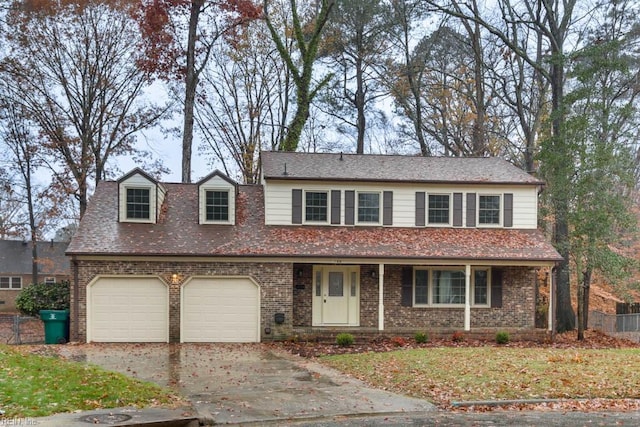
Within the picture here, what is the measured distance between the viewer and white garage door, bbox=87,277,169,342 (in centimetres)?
1870

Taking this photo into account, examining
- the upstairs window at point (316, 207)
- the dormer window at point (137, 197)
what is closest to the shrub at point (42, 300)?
the dormer window at point (137, 197)

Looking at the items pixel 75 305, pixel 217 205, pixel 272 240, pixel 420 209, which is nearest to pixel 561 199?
pixel 420 209

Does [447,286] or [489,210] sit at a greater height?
[489,210]

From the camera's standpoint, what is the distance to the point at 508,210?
21531 millimetres

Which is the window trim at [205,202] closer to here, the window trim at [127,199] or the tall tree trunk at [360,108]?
the window trim at [127,199]

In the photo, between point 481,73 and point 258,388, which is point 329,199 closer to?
point 258,388

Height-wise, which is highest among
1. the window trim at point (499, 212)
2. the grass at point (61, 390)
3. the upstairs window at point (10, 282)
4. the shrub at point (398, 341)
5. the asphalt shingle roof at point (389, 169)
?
the asphalt shingle roof at point (389, 169)

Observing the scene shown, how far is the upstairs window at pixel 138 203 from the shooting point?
20.4 metres

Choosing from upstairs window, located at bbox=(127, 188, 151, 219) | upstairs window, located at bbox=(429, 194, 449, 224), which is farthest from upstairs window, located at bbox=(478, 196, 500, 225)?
upstairs window, located at bbox=(127, 188, 151, 219)

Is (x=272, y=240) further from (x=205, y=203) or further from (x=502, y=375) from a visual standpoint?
(x=502, y=375)

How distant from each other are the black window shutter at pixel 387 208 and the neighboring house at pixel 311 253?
0.11 feet

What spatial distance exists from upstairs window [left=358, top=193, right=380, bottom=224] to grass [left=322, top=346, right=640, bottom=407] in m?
6.34

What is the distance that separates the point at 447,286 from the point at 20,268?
32.4 metres

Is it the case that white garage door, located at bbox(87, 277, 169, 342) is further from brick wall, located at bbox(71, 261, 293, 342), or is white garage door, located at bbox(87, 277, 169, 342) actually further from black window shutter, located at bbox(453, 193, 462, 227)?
black window shutter, located at bbox(453, 193, 462, 227)
